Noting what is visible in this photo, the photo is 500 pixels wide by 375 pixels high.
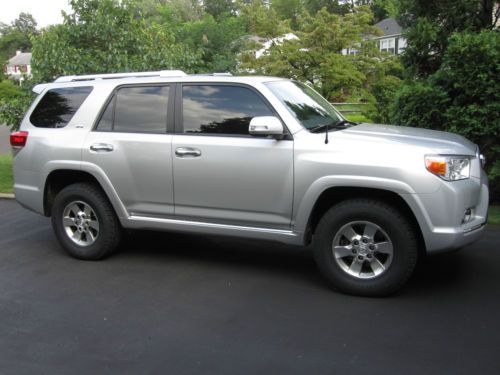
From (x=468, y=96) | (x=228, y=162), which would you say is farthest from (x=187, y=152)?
(x=468, y=96)

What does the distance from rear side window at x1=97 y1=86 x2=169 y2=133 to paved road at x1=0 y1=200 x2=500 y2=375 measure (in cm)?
144

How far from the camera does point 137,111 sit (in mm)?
5688

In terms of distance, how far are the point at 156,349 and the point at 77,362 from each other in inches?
20.9

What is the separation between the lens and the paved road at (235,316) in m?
3.69

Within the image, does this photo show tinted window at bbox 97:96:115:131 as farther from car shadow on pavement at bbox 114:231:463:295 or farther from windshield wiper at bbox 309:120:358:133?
windshield wiper at bbox 309:120:358:133

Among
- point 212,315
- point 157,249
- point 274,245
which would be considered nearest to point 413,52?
point 274,245

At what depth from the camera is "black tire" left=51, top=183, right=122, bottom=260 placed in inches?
229

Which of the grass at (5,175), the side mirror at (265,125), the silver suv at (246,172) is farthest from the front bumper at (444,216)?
the grass at (5,175)

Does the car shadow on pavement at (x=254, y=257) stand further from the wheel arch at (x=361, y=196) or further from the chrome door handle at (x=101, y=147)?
the chrome door handle at (x=101, y=147)

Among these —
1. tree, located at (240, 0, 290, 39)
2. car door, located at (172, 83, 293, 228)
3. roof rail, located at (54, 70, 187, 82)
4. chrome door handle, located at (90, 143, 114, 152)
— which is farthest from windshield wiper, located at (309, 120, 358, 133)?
tree, located at (240, 0, 290, 39)

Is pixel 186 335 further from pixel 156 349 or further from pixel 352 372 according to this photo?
pixel 352 372

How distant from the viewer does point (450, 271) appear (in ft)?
17.6

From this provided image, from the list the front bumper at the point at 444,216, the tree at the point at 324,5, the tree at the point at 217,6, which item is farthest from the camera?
the tree at the point at 217,6

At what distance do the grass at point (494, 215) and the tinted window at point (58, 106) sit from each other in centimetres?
500
